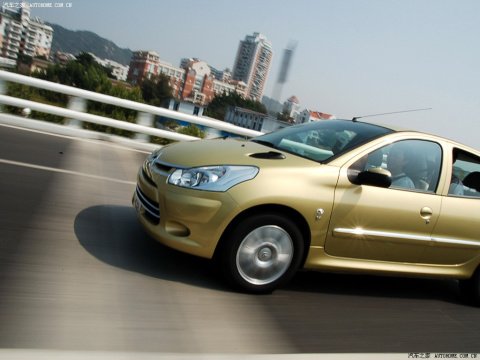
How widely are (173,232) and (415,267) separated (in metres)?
2.16

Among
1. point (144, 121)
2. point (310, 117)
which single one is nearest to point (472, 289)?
point (310, 117)

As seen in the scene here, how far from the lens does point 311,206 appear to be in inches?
143

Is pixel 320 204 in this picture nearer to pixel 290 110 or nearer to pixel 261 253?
pixel 261 253

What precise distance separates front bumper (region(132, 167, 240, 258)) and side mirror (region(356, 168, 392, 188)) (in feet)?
3.47

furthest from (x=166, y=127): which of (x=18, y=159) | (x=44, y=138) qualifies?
(x=18, y=159)

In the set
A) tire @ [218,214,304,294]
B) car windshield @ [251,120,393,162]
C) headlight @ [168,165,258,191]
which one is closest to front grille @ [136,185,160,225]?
headlight @ [168,165,258,191]

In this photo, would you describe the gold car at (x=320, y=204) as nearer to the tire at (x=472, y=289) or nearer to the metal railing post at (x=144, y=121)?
the tire at (x=472, y=289)


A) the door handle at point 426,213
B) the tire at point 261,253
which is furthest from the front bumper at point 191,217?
the door handle at point 426,213

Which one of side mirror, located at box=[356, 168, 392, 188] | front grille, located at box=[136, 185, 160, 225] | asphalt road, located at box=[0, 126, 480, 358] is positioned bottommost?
asphalt road, located at box=[0, 126, 480, 358]

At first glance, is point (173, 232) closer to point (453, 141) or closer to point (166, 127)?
point (453, 141)

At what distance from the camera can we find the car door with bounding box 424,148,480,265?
4.20m

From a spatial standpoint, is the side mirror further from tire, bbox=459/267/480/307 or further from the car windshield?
tire, bbox=459/267/480/307

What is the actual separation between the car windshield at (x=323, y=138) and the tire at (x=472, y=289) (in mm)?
1653

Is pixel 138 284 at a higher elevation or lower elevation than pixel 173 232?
lower
